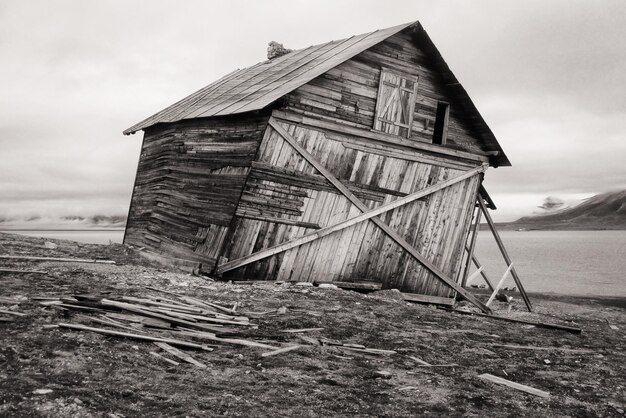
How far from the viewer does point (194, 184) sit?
46.9ft

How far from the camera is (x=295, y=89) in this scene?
41.0ft

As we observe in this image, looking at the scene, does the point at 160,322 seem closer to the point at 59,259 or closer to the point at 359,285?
the point at 59,259

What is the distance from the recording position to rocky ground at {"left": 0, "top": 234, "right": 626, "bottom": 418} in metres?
4.95

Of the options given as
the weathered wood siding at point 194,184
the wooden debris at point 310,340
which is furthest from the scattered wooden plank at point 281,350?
the weathered wood siding at point 194,184

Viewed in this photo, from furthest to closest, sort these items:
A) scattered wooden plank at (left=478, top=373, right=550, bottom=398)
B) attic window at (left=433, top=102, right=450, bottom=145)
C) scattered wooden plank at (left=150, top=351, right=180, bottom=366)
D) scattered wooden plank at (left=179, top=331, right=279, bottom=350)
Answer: attic window at (left=433, top=102, right=450, bottom=145) → scattered wooden plank at (left=179, top=331, right=279, bottom=350) → scattered wooden plank at (left=478, top=373, right=550, bottom=398) → scattered wooden plank at (left=150, top=351, right=180, bottom=366)

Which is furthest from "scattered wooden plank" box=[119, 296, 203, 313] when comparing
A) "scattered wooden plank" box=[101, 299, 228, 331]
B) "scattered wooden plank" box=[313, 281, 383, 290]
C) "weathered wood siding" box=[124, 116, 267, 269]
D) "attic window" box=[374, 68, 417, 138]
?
"attic window" box=[374, 68, 417, 138]

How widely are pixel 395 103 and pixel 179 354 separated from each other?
10064 millimetres

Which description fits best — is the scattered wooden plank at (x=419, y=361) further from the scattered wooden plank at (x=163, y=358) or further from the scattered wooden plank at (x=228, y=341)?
the scattered wooden plank at (x=163, y=358)

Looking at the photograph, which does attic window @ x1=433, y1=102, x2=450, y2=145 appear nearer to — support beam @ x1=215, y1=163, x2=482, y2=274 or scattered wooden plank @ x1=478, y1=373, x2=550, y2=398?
support beam @ x1=215, y1=163, x2=482, y2=274

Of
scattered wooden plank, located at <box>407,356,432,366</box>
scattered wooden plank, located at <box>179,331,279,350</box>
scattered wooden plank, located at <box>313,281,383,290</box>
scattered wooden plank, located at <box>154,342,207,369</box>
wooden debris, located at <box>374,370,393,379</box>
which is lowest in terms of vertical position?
scattered wooden plank, located at <box>154,342,207,369</box>

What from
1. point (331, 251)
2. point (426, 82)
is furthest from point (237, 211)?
point (426, 82)

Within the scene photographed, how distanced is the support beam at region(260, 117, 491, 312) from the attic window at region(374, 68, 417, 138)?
1963 millimetres

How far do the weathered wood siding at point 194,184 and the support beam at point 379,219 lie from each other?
0.68 meters

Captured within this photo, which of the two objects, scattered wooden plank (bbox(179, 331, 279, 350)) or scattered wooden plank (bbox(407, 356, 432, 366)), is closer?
scattered wooden plank (bbox(179, 331, 279, 350))
